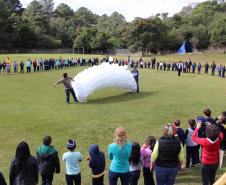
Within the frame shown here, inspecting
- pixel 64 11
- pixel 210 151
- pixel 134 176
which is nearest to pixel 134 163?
pixel 134 176

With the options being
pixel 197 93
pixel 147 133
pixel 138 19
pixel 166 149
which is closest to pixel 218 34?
pixel 138 19

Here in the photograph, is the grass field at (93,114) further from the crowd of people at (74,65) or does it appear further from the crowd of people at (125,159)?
the crowd of people at (74,65)

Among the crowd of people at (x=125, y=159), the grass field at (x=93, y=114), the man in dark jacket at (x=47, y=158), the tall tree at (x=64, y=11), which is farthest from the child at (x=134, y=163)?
the tall tree at (x=64, y=11)

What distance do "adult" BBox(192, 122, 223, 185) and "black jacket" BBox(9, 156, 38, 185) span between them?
3.60m

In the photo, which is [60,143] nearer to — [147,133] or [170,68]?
[147,133]

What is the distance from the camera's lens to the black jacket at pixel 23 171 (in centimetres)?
692

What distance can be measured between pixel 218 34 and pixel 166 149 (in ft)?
272

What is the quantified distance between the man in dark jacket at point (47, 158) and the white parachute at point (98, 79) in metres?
13.2

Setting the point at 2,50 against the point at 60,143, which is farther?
the point at 2,50

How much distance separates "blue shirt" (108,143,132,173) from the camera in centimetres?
739

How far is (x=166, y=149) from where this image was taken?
730 centimetres

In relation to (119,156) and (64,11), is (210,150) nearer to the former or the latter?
(119,156)

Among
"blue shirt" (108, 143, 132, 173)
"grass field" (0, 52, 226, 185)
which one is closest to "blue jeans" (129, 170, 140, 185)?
"blue shirt" (108, 143, 132, 173)

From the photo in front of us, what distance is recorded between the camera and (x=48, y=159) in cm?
851
